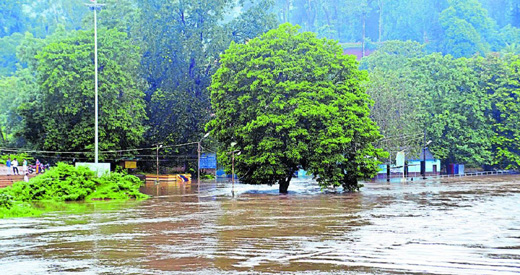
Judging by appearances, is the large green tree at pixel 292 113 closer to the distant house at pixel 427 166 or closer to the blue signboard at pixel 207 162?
the blue signboard at pixel 207 162

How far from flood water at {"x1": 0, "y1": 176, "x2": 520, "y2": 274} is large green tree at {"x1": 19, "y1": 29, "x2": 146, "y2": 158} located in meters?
27.9

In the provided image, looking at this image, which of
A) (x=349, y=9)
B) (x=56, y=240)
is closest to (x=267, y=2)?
(x=56, y=240)

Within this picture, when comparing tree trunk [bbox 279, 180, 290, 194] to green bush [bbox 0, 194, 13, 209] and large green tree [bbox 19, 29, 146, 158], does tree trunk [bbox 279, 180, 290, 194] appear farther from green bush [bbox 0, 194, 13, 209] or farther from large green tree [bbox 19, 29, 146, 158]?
green bush [bbox 0, 194, 13, 209]

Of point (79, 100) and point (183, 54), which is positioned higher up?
point (183, 54)

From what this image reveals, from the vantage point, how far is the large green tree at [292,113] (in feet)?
154

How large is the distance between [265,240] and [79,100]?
45.2 metres

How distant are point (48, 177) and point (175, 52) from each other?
35.6 meters

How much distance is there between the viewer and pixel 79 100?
2469 inches

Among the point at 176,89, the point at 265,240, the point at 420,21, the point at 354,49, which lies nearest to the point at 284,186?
the point at 176,89

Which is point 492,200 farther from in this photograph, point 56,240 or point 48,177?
point 56,240

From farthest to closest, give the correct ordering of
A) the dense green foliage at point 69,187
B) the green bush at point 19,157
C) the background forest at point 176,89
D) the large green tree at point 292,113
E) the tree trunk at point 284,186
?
the green bush at point 19,157
the background forest at point 176,89
the tree trunk at point 284,186
the large green tree at point 292,113
the dense green foliage at point 69,187

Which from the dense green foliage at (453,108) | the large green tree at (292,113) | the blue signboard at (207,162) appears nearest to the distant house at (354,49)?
the dense green foliage at (453,108)

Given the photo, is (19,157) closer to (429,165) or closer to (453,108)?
(429,165)

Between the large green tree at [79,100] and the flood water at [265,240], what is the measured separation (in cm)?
2790
